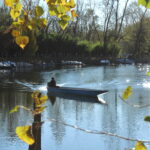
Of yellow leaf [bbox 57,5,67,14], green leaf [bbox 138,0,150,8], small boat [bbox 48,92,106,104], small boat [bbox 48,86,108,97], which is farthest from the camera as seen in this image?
small boat [bbox 48,86,108,97]

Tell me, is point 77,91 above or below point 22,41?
below

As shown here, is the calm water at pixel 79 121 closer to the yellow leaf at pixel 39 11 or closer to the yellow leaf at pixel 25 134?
the yellow leaf at pixel 39 11

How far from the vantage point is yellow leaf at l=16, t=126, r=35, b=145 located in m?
1.62

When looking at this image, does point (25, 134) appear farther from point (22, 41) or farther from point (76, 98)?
point (76, 98)

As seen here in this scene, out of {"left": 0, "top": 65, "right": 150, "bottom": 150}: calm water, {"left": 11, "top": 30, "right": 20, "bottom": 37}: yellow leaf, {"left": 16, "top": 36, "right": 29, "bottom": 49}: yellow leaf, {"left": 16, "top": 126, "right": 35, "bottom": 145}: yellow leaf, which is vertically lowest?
{"left": 0, "top": 65, "right": 150, "bottom": 150}: calm water

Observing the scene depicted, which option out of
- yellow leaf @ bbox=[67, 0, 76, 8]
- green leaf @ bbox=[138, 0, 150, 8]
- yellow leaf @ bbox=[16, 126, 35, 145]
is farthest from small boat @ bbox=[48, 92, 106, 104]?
yellow leaf @ bbox=[16, 126, 35, 145]

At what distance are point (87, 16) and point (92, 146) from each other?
2631 inches

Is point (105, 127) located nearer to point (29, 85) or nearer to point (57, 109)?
point (57, 109)

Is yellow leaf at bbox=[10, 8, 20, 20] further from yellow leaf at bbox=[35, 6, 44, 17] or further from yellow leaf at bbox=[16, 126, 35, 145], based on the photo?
yellow leaf at bbox=[16, 126, 35, 145]

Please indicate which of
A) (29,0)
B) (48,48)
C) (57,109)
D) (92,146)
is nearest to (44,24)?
(29,0)

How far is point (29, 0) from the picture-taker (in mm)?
2133

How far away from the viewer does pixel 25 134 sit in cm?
167

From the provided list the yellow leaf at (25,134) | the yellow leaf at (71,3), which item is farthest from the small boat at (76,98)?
the yellow leaf at (25,134)

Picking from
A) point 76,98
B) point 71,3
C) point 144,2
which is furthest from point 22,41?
point 76,98
